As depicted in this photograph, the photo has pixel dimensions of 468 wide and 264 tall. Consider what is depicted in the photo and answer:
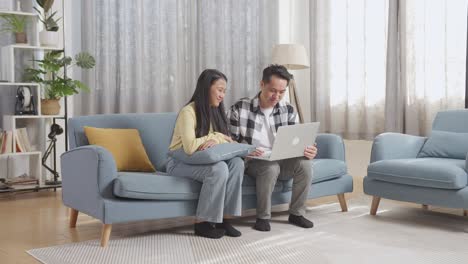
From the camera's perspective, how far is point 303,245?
10.3 feet

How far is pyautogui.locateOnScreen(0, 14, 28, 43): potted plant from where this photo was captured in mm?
4793

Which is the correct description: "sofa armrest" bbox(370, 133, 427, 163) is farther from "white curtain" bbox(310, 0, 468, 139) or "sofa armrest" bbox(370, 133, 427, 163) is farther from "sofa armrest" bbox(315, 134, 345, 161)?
"white curtain" bbox(310, 0, 468, 139)

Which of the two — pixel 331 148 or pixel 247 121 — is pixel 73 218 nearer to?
pixel 247 121

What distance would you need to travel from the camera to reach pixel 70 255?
294 centimetres

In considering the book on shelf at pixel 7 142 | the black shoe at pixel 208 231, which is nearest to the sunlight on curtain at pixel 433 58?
the black shoe at pixel 208 231

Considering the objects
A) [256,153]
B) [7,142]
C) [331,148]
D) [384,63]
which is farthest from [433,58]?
[7,142]

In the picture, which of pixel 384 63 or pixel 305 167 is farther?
pixel 384 63

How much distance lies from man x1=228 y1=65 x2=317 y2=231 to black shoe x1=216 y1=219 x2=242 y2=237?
0.18 metres

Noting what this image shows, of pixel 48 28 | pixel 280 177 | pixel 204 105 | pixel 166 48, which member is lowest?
pixel 280 177

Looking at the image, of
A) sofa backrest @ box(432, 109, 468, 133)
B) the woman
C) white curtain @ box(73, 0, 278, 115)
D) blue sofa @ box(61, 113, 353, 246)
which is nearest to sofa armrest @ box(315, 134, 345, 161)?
blue sofa @ box(61, 113, 353, 246)

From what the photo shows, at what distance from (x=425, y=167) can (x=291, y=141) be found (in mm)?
834

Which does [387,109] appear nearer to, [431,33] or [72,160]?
[431,33]

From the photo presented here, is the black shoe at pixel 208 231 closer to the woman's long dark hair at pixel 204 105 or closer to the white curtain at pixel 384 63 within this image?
the woman's long dark hair at pixel 204 105

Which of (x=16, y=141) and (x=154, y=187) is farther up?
(x=16, y=141)
